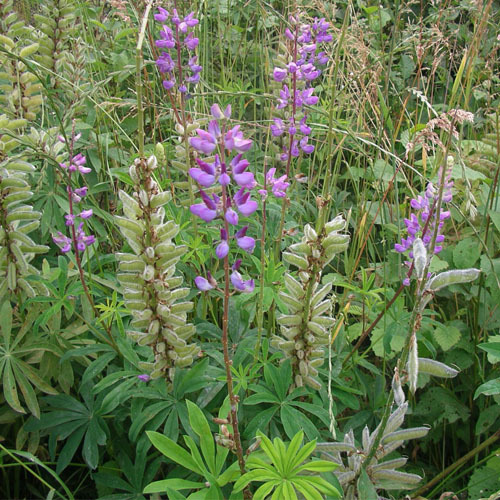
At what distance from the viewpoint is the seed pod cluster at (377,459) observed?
4.82ft

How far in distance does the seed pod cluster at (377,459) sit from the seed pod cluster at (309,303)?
208mm

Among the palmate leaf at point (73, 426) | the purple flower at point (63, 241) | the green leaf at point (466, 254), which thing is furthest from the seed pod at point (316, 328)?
the green leaf at point (466, 254)

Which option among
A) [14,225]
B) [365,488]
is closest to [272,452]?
[365,488]

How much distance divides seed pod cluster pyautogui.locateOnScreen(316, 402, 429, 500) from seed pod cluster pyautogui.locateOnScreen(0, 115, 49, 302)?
3.70 feet

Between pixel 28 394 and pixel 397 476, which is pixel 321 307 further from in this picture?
pixel 28 394

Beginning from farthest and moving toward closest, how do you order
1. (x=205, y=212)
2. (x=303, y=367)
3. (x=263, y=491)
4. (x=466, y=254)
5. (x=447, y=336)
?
(x=466, y=254) < (x=447, y=336) < (x=303, y=367) < (x=263, y=491) < (x=205, y=212)

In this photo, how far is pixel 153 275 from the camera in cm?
148

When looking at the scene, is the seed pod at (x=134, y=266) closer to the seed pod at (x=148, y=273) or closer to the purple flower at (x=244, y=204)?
the seed pod at (x=148, y=273)

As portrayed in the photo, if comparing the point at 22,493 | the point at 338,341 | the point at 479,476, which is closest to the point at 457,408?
the point at 479,476

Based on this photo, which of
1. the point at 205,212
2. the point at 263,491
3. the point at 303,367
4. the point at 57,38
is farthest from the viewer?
the point at 57,38

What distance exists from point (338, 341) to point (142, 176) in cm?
97

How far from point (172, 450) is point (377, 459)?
1.86ft

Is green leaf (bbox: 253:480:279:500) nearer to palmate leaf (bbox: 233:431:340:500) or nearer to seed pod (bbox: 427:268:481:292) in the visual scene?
palmate leaf (bbox: 233:431:340:500)

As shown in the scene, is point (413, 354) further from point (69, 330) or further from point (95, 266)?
point (95, 266)
